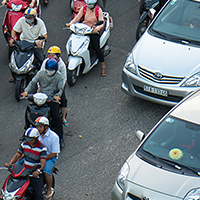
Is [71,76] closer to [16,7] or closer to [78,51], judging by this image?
[78,51]

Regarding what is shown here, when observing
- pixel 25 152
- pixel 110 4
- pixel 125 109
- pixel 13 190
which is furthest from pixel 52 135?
pixel 110 4

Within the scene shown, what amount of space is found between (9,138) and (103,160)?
2035mm

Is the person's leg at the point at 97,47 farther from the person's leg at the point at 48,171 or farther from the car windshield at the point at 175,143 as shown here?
the person's leg at the point at 48,171

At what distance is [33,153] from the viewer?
6148mm

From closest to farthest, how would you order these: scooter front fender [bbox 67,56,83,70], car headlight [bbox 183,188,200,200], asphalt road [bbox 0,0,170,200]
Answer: car headlight [bbox 183,188,200,200], asphalt road [bbox 0,0,170,200], scooter front fender [bbox 67,56,83,70]

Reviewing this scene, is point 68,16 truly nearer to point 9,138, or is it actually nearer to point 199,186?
point 9,138

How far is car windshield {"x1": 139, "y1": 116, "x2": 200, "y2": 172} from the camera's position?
19.7 feet

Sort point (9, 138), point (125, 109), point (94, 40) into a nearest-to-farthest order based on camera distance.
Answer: point (9, 138) < point (125, 109) < point (94, 40)

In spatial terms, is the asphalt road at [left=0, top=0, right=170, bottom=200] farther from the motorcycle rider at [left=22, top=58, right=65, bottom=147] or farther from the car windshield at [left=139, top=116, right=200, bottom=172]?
the car windshield at [left=139, top=116, right=200, bottom=172]

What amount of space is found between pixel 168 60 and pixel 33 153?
147 inches

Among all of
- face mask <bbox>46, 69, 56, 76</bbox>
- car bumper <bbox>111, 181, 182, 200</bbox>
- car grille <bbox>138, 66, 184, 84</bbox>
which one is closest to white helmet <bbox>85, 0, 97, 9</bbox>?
car grille <bbox>138, 66, 184, 84</bbox>

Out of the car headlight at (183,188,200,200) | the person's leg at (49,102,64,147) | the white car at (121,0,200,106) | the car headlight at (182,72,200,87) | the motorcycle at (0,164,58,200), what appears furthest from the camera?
the white car at (121,0,200,106)

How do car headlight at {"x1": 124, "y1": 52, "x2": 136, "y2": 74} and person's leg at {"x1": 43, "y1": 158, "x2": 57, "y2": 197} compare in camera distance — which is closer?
person's leg at {"x1": 43, "y1": 158, "x2": 57, "y2": 197}

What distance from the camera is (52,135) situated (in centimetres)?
648
